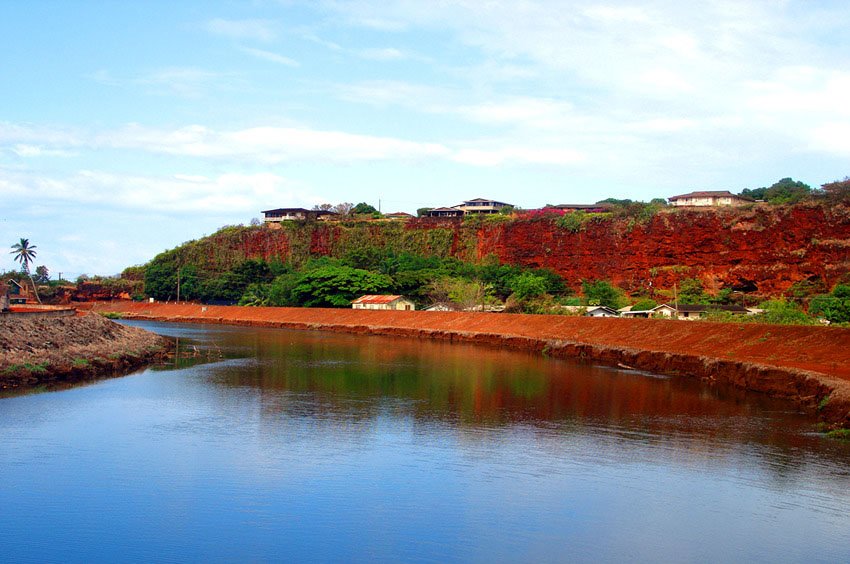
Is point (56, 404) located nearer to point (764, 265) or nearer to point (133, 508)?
point (133, 508)

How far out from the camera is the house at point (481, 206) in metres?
106

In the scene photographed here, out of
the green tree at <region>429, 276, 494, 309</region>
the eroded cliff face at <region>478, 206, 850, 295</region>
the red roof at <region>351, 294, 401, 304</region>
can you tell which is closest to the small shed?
the green tree at <region>429, 276, 494, 309</region>

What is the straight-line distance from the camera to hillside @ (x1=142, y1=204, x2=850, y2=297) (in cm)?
6588

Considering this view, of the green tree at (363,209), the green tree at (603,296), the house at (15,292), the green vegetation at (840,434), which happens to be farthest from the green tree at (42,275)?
the green vegetation at (840,434)

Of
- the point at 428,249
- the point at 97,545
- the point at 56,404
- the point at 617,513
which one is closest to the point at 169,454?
the point at 97,545

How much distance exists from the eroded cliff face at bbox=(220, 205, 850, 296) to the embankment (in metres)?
22.6

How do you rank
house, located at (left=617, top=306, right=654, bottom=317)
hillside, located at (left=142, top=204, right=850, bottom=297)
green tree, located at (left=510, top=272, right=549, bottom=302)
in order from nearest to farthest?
house, located at (left=617, top=306, right=654, bottom=317) < hillside, located at (left=142, top=204, right=850, bottom=297) < green tree, located at (left=510, top=272, right=549, bottom=302)

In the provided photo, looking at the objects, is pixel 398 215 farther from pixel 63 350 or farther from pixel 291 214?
pixel 63 350

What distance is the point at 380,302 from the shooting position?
6994 cm

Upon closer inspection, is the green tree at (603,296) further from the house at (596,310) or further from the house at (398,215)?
the house at (398,215)

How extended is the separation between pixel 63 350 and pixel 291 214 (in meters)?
80.7

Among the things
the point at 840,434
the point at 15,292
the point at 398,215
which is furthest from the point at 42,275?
the point at 840,434

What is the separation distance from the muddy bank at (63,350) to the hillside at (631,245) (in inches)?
1938

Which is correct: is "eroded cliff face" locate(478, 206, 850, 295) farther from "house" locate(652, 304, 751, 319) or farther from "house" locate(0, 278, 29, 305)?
"house" locate(0, 278, 29, 305)
